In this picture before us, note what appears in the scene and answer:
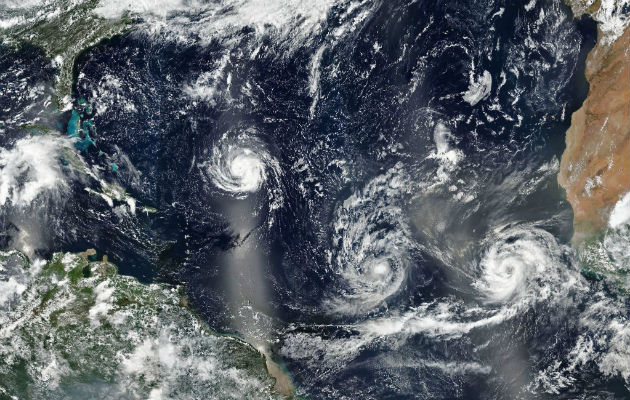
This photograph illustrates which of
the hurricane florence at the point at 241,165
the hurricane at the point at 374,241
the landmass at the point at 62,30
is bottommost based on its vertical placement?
the hurricane at the point at 374,241

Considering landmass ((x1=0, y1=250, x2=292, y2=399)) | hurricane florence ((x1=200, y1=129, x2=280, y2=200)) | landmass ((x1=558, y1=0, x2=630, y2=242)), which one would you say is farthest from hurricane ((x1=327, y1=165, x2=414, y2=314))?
landmass ((x1=558, y1=0, x2=630, y2=242))

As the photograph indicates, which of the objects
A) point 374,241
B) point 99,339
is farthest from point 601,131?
point 99,339

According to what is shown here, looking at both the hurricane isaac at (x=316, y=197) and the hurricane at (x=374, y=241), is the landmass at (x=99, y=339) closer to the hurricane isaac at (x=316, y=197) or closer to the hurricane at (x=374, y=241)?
the hurricane isaac at (x=316, y=197)

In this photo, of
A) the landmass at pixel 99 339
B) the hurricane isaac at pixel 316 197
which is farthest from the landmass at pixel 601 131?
the landmass at pixel 99 339

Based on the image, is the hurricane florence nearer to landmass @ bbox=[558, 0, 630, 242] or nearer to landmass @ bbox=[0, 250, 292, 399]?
landmass @ bbox=[0, 250, 292, 399]

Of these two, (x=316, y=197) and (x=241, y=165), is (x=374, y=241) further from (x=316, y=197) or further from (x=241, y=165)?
(x=241, y=165)

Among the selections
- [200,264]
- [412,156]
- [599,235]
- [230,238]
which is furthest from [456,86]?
[200,264]

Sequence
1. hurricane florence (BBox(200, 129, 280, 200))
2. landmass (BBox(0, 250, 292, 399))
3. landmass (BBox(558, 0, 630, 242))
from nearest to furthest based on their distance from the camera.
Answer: landmass (BBox(558, 0, 630, 242)) < hurricane florence (BBox(200, 129, 280, 200)) < landmass (BBox(0, 250, 292, 399))

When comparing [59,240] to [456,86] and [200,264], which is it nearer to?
[200,264]
